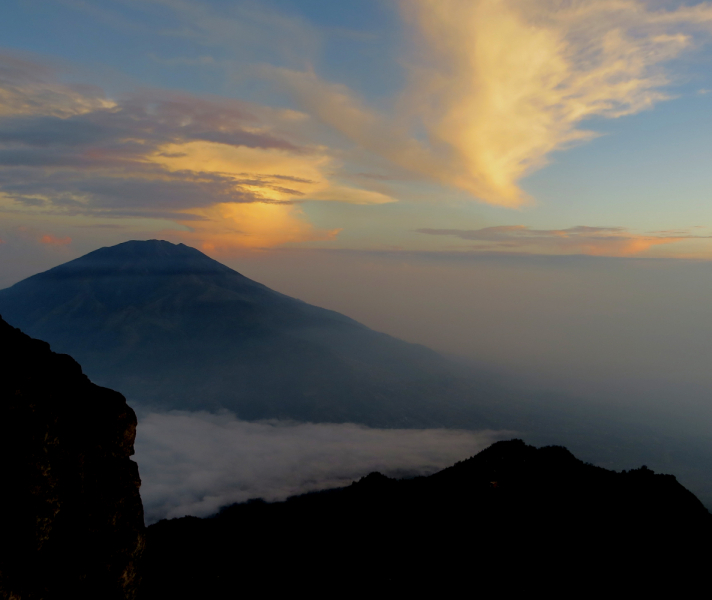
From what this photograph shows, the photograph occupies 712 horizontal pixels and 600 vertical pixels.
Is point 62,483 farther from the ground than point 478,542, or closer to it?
farther from the ground

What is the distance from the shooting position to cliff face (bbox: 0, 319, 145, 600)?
64.4 ft

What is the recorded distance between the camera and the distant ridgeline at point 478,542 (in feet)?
162

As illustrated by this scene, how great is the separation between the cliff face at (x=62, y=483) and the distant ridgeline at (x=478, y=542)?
1509 inches

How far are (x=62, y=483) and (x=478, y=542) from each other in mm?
51883

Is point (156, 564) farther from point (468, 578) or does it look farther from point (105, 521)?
Result: point (105, 521)

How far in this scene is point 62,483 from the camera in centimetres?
2177

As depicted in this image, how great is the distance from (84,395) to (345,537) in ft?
193

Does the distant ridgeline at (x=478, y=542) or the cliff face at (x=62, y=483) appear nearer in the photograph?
the cliff face at (x=62, y=483)

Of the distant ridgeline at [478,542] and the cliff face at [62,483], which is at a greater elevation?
the cliff face at [62,483]

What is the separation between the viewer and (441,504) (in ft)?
234

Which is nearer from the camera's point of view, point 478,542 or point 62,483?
point 62,483

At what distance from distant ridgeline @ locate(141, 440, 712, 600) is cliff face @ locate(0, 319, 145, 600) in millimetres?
38317

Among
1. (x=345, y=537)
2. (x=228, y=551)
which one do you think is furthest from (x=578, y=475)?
(x=228, y=551)

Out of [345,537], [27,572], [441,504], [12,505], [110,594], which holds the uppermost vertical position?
[12,505]
